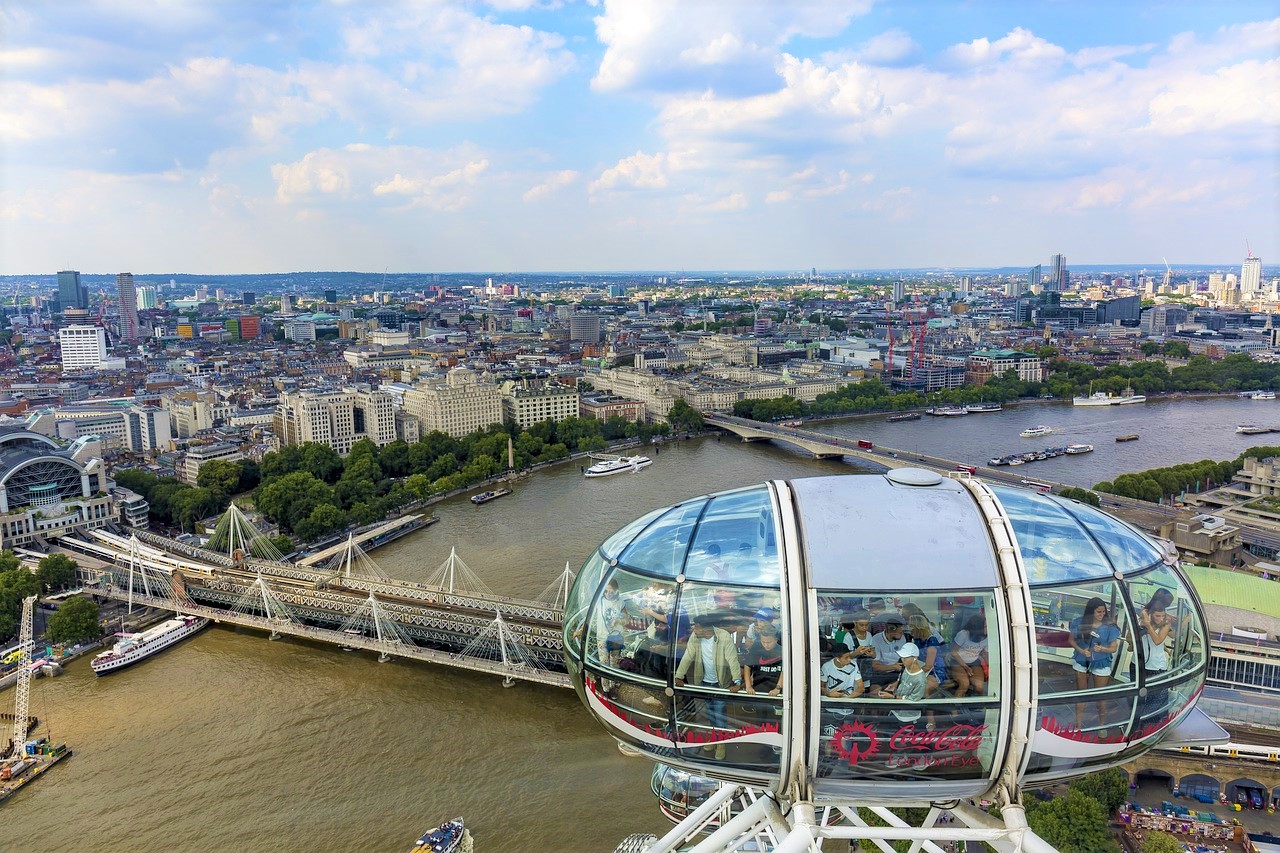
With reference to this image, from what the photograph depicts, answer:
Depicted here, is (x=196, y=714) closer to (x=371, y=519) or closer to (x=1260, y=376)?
(x=371, y=519)

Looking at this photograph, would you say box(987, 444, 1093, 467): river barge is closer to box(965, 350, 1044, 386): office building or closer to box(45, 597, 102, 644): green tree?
box(965, 350, 1044, 386): office building

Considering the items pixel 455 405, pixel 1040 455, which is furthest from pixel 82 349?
pixel 1040 455

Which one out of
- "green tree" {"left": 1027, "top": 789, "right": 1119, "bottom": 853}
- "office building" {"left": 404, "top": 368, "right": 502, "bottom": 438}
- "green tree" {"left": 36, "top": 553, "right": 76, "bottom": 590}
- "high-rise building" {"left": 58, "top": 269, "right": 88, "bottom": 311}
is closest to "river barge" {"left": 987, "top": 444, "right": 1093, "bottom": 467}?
"office building" {"left": 404, "top": 368, "right": 502, "bottom": 438}

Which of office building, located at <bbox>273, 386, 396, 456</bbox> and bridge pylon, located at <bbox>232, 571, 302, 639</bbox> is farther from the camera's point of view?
office building, located at <bbox>273, 386, 396, 456</bbox>

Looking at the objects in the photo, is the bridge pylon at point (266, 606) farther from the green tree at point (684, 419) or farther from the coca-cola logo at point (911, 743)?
the green tree at point (684, 419)

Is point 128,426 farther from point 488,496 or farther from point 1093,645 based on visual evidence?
point 1093,645

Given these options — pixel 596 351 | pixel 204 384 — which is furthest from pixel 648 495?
pixel 596 351
